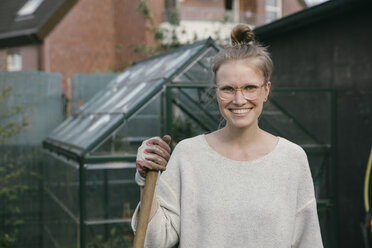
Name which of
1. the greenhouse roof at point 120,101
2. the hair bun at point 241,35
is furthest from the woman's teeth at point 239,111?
the greenhouse roof at point 120,101

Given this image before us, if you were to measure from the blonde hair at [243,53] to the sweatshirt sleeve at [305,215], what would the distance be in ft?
1.28

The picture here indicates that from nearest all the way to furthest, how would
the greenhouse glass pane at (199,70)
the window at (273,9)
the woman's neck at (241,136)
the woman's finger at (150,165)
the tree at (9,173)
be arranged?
the woman's finger at (150,165) < the woman's neck at (241,136) < the greenhouse glass pane at (199,70) < the tree at (9,173) < the window at (273,9)

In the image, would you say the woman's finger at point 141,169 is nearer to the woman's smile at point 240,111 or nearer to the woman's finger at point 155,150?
the woman's finger at point 155,150

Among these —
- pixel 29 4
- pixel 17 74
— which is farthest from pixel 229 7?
pixel 17 74

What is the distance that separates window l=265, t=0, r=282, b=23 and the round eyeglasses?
20.0 m

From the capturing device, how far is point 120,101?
630 cm

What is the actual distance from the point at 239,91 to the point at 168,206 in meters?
0.52

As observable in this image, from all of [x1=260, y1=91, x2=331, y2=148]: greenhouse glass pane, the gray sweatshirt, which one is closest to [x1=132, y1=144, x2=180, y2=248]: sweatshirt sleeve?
the gray sweatshirt

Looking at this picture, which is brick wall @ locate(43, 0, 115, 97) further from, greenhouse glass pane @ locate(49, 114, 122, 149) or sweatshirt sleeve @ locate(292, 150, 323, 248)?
sweatshirt sleeve @ locate(292, 150, 323, 248)

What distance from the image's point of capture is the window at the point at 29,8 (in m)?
17.8

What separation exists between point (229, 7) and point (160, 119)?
54.1ft

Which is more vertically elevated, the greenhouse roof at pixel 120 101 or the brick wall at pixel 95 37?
the brick wall at pixel 95 37

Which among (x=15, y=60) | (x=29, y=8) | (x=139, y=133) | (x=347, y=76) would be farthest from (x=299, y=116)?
(x=29, y=8)

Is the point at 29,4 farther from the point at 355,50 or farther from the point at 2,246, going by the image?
the point at 355,50
